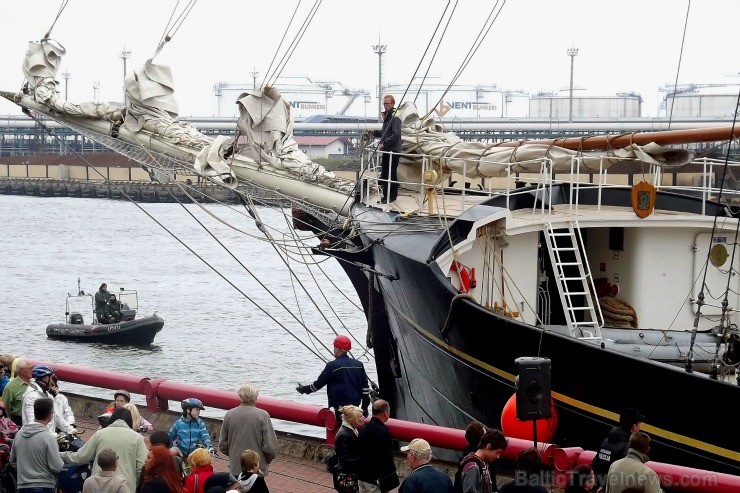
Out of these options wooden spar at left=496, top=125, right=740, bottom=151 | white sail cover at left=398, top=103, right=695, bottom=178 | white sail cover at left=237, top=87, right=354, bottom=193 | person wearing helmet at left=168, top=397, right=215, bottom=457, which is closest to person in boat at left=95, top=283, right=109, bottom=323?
white sail cover at left=237, top=87, right=354, bottom=193

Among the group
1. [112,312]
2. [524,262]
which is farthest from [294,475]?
[112,312]

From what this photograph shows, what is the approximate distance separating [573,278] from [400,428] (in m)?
2.71

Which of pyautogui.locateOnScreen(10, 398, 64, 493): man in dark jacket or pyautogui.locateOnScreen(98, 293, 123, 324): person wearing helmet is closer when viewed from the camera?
pyautogui.locateOnScreen(10, 398, 64, 493): man in dark jacket

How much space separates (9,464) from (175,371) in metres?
21.9

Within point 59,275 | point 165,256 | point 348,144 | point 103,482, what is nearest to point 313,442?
point 103,482

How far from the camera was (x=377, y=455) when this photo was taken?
862cm

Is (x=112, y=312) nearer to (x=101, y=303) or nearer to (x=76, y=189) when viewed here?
(x=101, y=303)

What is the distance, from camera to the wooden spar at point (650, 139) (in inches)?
543

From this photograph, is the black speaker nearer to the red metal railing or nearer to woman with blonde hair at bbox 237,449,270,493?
the red metal railing

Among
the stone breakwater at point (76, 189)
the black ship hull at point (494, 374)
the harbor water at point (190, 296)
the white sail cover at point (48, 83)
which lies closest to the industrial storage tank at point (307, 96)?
the stone breakwater at point (76, 189)

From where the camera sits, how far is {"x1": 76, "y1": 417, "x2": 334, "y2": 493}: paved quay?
1070 cm

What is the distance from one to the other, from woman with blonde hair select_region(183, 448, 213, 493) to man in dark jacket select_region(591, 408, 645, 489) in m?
2.78

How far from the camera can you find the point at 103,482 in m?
7.41

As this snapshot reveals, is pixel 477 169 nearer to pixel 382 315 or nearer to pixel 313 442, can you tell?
pixel 382 315
